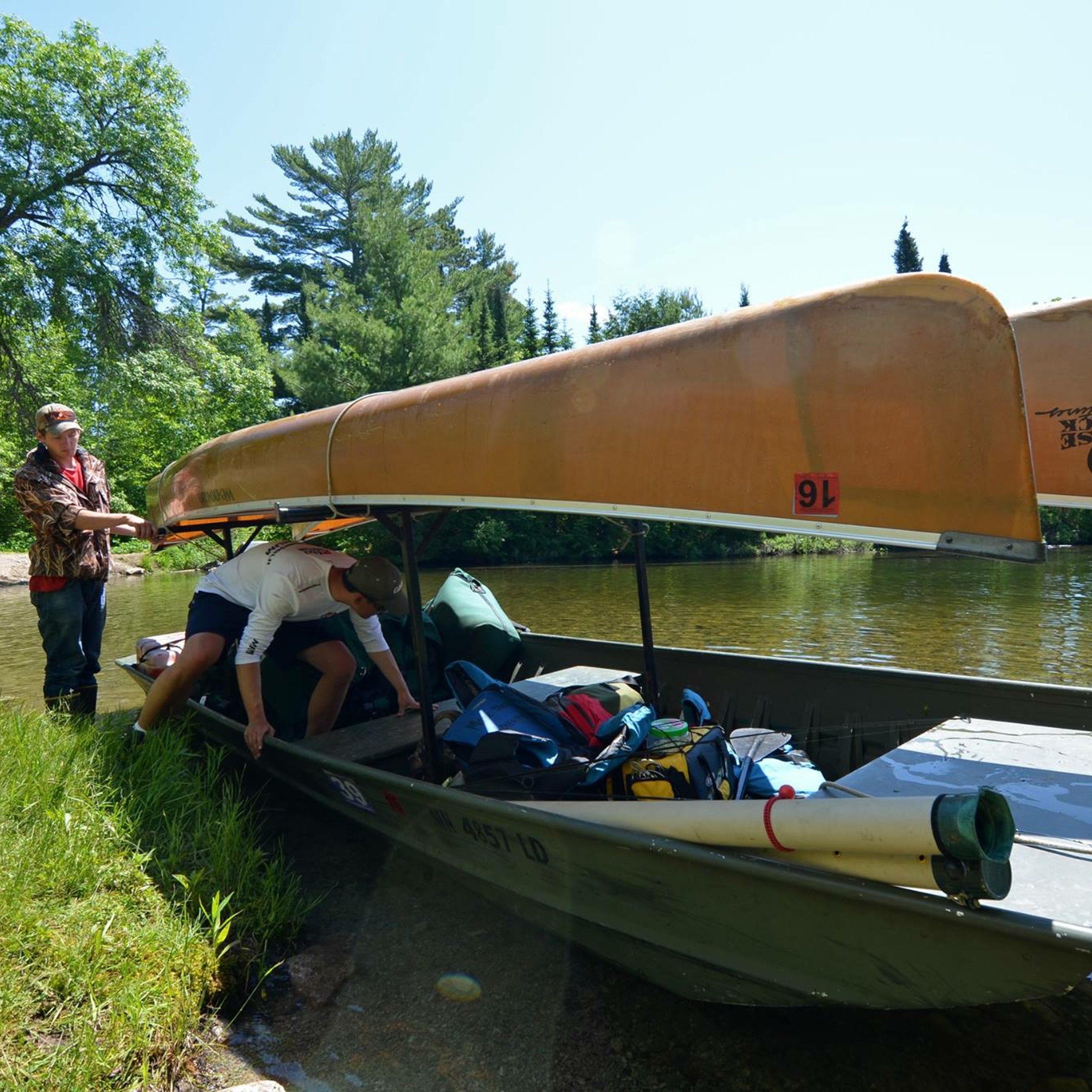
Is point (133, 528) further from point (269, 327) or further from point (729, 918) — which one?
point (269, 327)

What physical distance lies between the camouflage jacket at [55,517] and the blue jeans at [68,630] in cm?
13

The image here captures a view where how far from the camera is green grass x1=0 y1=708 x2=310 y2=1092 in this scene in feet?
8.45

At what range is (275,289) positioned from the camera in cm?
→ 4109

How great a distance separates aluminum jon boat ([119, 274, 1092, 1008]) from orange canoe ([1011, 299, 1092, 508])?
998mm

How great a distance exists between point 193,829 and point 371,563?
5.33ft

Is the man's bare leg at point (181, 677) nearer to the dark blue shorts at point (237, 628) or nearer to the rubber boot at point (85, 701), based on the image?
the dark blue shorts at point (237, 628)

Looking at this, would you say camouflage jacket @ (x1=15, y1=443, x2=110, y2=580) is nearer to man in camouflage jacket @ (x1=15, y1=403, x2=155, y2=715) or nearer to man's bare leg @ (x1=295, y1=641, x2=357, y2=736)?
man in camouflage jacket @ (x1=15, y1=403, x2=155, y2=715)

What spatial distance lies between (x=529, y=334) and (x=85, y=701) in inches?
1594

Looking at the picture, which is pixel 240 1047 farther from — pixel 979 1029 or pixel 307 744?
pixel 979 1029

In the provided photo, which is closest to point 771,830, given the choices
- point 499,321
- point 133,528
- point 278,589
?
point 278,589

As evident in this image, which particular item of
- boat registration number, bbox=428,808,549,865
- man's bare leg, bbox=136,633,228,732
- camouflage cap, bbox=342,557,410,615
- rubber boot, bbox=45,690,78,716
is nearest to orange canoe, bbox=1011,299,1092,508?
boat registration number, bbox=428,808,549,865

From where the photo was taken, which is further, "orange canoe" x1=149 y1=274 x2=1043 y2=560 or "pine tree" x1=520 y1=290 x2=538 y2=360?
"pine tree" x1=520 y1=290 x2=538 y2=360

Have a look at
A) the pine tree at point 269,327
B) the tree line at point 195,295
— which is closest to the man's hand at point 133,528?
the tree line at point 195,295

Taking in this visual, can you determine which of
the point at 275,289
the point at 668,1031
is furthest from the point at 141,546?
the point at 668,1031
